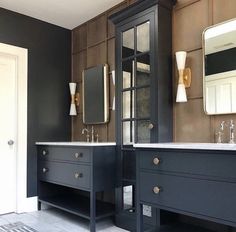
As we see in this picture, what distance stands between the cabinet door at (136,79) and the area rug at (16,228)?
134 centimetres

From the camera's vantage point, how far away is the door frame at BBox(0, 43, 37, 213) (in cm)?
338

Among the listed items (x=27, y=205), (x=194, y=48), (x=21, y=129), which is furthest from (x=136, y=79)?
(x=27, y=205)

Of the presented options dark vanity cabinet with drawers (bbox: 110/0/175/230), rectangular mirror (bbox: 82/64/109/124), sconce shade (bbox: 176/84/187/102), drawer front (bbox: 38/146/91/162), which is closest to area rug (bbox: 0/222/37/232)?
drawer front (bbox: 38/146/91/162)

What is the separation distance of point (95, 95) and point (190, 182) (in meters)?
2.02

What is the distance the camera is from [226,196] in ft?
5.26

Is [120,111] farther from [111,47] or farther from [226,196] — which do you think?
[226,196]

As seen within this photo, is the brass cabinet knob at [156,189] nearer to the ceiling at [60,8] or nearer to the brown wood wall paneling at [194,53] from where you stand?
the brown wood wall paneling at [194,53]

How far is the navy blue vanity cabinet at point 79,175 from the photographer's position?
2643 millimetres

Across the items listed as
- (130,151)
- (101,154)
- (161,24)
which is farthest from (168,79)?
(101,154)

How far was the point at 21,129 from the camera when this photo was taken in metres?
3.44

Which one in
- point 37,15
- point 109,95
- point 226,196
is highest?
point 37,15

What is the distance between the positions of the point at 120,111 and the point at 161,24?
95 cm

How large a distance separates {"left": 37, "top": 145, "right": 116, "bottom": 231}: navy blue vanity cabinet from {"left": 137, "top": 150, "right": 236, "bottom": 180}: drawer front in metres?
0.67

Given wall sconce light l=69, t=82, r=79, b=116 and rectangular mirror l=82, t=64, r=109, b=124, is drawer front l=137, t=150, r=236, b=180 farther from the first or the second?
wall sconce light l=69, t=82, r=79, b=116
